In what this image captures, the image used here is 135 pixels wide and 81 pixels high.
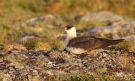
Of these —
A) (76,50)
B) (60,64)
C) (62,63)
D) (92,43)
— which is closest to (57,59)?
(62,63)

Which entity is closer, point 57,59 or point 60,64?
point 60,64

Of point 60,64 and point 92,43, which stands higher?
point 92,43

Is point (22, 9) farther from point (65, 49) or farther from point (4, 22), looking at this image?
point (65, 49)

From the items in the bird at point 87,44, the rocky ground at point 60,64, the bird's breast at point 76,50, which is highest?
the bird at point 87,44

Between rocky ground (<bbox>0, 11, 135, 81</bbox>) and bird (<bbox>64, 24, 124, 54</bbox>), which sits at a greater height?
bird (<bbox>64, 24, 124, 54</bbox>)

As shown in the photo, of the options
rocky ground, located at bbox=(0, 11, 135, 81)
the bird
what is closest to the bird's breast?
the bird

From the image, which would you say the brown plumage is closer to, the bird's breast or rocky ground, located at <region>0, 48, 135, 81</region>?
the bird's breast

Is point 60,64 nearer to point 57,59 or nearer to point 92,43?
point 57,59

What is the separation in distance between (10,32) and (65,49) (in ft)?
23.9

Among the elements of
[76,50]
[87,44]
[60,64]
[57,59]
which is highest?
[87,44]

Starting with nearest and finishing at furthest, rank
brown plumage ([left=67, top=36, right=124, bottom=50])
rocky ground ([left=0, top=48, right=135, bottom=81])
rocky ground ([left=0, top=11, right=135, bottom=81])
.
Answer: rocky ground ([left=0, top=11, right=135, bottom=81]) < rocky ground ([left=0, top=48, right=135, bottom=81]) < brown plumage ([left=67, top=36, right=124, bottom=50])

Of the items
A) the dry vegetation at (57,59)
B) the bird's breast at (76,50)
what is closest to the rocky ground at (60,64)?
the dry vegetation at (57,59)

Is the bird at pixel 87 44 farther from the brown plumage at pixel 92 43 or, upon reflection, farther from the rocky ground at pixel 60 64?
the rocky ground at pixel 60 64

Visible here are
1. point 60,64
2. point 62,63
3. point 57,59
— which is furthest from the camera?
point 57,59
